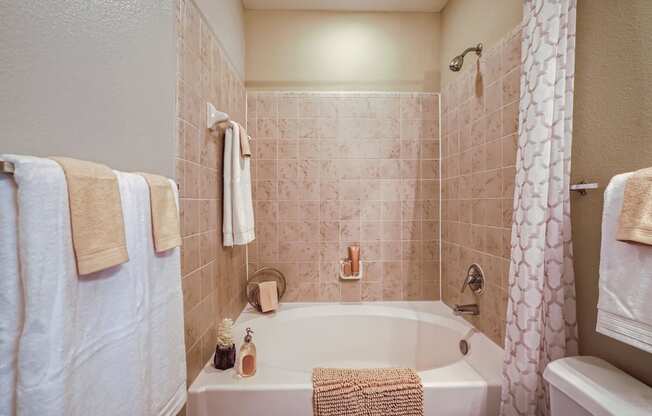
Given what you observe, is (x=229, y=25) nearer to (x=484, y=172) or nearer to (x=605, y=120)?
(x=484, y=172)

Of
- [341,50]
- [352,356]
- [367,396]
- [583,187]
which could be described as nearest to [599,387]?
[583,187]

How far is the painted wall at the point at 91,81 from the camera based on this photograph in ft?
1.86

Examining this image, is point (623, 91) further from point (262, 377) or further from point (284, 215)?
point (284, 215)

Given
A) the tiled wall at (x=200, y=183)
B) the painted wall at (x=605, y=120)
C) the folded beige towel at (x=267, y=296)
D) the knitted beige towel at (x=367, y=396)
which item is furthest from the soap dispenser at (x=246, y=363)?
the painted wall at (x=605, y=120)

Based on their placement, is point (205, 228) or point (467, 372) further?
point (205, 228)

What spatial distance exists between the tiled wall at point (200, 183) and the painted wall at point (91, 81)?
89 millimetres

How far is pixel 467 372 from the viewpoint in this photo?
4.17 feet

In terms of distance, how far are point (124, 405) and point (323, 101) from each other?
6.67ft

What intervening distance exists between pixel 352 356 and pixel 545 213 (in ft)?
5.09

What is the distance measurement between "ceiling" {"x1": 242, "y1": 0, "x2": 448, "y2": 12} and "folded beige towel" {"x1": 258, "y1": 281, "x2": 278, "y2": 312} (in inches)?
81.1

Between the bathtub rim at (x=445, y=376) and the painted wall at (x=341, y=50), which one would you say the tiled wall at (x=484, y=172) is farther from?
the painted wall at (x=341, y=50)

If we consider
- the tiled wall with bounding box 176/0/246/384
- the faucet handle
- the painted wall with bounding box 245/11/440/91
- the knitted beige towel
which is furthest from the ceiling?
the knitted beige towel

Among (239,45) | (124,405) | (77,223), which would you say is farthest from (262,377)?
(239,45)

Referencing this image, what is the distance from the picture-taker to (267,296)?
198 centimetres
